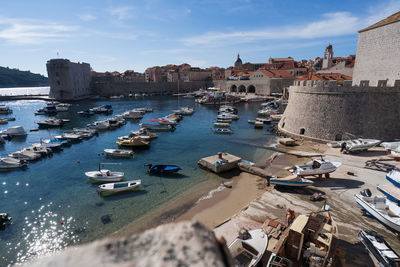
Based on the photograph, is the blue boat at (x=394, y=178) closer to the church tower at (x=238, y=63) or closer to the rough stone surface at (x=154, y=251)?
the rough stone surface at (x=154, y=251)

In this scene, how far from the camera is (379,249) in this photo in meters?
8.16

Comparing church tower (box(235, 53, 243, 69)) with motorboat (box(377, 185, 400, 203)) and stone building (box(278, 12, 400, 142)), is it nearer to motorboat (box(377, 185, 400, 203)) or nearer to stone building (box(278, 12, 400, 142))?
stone building (box(278, 12, 400, 142))

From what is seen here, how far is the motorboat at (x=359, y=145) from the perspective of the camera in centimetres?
1914

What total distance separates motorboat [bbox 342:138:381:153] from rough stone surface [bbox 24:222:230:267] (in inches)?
861

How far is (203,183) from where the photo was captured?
16.7m

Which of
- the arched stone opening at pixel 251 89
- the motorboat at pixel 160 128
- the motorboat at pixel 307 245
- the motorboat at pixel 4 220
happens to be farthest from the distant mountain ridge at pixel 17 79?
the motorboat at pixel 307 245

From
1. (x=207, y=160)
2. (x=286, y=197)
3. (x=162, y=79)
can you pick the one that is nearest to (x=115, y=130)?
(x=207, y=160)

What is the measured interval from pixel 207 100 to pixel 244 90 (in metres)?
23.6

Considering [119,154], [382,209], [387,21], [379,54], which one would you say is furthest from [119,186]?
[387,21]

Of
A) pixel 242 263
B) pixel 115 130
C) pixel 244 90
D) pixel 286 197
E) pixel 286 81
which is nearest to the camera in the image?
pixel 242 263

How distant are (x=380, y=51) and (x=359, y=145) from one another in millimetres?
12715

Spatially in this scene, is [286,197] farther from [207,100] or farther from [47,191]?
[207,100]

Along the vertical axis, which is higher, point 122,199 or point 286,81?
point 286,81

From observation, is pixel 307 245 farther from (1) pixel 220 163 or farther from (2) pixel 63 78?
(2) pixel 63 78
